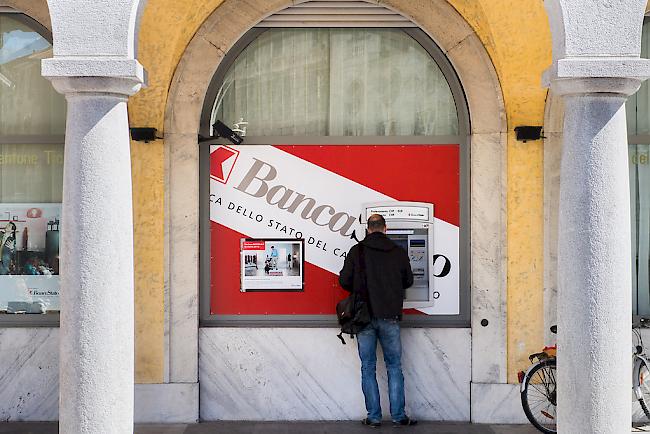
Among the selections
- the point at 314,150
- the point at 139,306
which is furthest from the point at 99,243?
the point at 314,150

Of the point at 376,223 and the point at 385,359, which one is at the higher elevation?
the point at 376,223

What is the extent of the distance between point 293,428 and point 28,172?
3.59 metres

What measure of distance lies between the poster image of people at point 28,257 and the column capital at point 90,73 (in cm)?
321

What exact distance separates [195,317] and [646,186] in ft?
15.1

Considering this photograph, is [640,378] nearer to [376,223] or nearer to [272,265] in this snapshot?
[376,223]

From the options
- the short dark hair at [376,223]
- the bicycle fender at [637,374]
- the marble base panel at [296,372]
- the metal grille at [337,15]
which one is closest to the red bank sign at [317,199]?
the marble base panel at [296,372]

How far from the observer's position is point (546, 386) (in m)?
8.21

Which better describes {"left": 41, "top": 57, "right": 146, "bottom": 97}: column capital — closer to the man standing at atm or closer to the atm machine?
the man standing at atm

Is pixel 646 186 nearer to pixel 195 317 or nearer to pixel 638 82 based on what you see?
pixel 638 82

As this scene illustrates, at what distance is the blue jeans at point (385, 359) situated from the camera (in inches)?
325

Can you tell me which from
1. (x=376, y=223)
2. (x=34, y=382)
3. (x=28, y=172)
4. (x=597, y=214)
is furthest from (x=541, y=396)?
(x=28, y=172)

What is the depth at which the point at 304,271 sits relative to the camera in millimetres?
8734

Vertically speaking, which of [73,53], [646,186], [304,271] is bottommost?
[304,271]

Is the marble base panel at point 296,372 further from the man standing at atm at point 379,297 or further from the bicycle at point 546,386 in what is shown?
the bicycle at point 546,386
